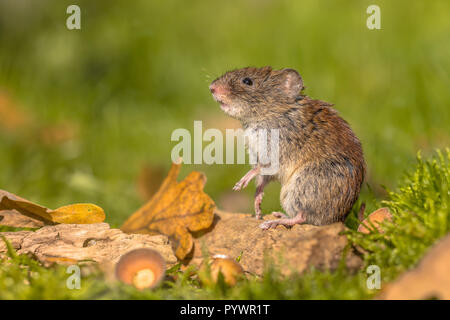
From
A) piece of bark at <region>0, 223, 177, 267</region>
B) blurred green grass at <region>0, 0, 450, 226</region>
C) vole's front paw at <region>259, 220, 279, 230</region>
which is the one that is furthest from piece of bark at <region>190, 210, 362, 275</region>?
blurred green grass at <region>0, 0, 450, 226</region>

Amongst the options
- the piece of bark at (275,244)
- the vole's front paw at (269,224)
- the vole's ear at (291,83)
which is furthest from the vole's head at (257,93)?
the vole's front paw at (269,224)

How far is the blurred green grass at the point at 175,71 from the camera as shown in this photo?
227 inches

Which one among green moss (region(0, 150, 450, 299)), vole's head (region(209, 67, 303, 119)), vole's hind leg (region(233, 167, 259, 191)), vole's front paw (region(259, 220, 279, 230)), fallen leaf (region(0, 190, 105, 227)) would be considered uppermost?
vole's head (region(209, 67, 303, 119))

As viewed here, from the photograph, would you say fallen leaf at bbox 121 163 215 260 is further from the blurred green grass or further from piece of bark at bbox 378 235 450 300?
the blurred green grass

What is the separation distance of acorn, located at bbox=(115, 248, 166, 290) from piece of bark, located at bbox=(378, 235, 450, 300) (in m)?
1.12

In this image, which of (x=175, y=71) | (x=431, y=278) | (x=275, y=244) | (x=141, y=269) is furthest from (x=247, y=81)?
(x=175, y=71)

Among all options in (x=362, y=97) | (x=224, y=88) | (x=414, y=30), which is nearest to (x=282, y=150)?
(x=224, y=88)

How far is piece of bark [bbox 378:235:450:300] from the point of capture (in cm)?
210

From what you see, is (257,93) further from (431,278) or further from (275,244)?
(431,278)

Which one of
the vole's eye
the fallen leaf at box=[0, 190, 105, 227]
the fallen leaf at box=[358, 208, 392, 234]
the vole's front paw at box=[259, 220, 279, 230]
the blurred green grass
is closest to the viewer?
the fallen leaf at box=[358, 208, 392, 234]

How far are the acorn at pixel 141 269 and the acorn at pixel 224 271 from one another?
0.73ft

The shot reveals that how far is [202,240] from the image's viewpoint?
322 centimetres

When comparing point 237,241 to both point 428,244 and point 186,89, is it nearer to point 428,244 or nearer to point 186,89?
point 428,244

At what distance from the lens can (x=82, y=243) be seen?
3.00m
